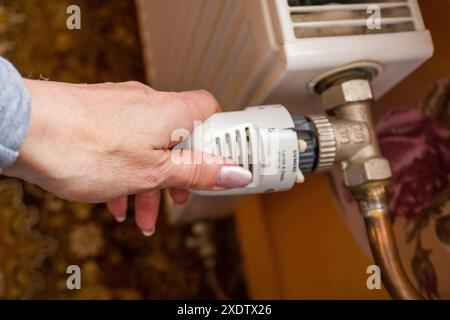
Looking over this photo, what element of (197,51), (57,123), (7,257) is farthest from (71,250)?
(57,123)

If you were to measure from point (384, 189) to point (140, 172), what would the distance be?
0.76 ft

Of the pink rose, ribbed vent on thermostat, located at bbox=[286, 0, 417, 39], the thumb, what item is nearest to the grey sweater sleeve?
the thumb

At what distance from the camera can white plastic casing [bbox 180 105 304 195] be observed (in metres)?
0.37

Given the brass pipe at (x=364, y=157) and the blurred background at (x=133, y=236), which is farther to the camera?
the blurred background at (x=133, y=236)

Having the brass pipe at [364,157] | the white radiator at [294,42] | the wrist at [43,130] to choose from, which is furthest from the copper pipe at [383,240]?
the wrist at [43,130]

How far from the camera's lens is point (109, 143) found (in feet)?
1.14

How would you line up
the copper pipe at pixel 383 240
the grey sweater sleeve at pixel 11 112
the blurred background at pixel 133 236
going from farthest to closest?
the blurred background at pixel 133 236 → the copper pipe at pixel 383 240 → the grey sweater sleeve at pixel 11 112

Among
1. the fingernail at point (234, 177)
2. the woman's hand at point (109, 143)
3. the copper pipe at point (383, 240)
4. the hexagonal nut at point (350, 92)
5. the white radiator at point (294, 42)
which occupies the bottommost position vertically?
the copper pipe at point (383, 240)

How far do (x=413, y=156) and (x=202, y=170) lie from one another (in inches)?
10.7

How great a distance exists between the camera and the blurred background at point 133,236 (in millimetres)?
650

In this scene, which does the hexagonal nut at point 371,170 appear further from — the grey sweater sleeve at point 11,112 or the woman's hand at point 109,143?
the grey sweater sleeve at point 11,112

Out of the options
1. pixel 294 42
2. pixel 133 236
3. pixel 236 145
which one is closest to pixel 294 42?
pixel 294 42

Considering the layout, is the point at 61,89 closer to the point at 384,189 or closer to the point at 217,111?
the point at 217,111

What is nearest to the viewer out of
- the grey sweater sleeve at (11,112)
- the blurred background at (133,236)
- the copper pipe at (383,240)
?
the grey sweater sleeve at (11,112)
